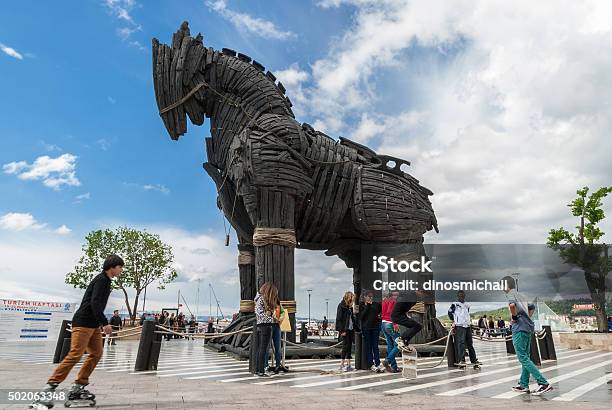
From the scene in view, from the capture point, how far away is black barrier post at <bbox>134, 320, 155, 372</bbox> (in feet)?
29.1

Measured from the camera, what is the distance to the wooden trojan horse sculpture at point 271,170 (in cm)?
1077

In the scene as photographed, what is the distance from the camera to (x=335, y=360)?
11.2 metres

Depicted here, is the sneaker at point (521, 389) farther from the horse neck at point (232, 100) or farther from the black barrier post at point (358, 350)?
the horse neck at point (232, 100)

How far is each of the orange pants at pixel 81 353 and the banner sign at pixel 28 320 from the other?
20.2 meters

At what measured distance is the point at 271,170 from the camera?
1080 cm

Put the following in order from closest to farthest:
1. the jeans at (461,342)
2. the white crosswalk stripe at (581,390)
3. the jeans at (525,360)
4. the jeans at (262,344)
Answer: the white crosswalk stripe at (581,390)
the jeans at (525,360)
the jeans at (262,344)
the jeans at (461,342)

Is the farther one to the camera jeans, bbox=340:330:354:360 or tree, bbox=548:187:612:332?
tree, bbox=548:187:612:332

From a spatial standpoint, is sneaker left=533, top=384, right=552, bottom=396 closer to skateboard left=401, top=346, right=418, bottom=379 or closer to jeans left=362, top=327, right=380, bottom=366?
skateboard left=401, top=346, right=418, bottom=379

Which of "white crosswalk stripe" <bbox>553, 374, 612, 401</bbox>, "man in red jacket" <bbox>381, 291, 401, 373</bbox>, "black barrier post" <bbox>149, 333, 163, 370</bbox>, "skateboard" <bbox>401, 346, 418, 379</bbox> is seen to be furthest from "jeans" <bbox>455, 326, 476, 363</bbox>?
"black barrier post" <bbox>149, 333, 163, 370</bbox>

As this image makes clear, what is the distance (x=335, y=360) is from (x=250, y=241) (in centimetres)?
356

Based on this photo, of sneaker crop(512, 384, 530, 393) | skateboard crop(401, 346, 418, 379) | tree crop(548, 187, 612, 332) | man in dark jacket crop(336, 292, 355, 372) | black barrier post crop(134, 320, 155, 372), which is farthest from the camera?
tree crop(548, 187, 612, 332)

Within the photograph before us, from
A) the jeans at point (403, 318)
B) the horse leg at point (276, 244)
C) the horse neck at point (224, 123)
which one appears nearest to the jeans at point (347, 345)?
the jeans at point (403, 318)

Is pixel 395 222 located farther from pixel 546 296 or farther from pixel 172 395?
pixel 172 395

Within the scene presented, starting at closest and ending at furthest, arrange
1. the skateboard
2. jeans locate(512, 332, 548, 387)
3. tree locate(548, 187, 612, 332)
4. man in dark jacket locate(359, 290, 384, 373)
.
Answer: jeans locate(512, 332, 548, 387)
the skateboard
man in dark jacket locate(359, 290, 384, 373)
tree locate(548, 187, 612, 332)
